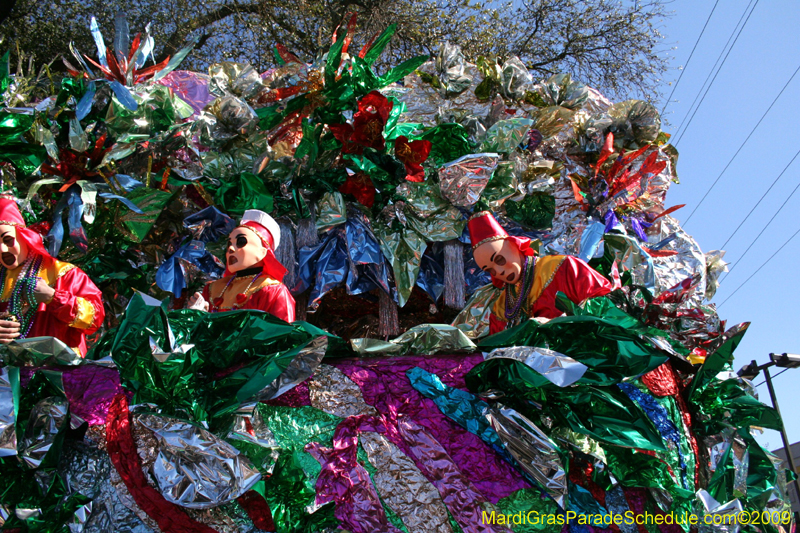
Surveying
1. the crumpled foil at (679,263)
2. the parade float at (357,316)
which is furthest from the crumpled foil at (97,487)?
the crumpled foil at (679,263)

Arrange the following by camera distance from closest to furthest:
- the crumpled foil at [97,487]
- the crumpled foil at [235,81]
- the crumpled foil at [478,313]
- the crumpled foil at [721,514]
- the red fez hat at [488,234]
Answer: the crumpled foil at [97,487]
the crumpled foil at [721,514]
the red fez hat at [488,234]
the crumpled foil at [478,313]
the crumpled foil at [235,81]

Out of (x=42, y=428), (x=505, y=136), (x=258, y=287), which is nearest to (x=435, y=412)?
(x=258, y=287)

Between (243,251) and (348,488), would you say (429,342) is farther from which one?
(243,251)

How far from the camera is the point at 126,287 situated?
11.0 feet

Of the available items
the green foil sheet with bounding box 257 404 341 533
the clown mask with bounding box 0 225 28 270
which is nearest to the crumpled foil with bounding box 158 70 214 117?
the clown mask with bounding box 0 225 28 270

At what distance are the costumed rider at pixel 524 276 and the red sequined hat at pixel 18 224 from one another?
1.79 m

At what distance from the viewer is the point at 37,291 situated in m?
2.56

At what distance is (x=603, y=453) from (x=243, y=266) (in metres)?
1.54

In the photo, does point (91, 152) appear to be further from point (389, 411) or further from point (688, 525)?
point (688, 525)

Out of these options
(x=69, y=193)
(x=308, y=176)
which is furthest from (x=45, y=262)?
(x=308, y=176)

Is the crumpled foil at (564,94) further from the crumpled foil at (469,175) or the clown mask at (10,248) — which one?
the clown mask at (10,248)

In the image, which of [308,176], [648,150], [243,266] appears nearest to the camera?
[243,266]

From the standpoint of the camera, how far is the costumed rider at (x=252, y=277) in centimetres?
264

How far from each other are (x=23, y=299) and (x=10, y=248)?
0.21 meters
